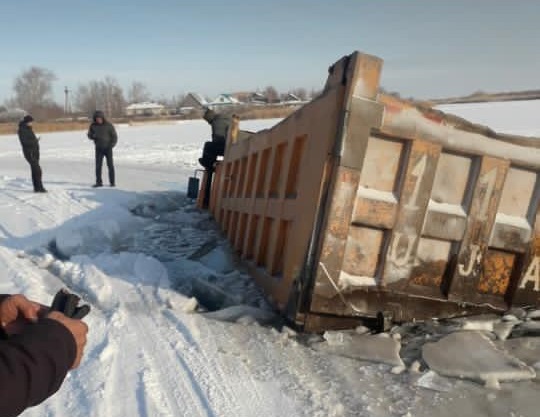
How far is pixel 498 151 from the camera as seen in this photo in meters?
3.14

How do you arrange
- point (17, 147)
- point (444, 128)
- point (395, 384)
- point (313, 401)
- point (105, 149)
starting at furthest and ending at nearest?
point (17, 147)
point (105, 149)
point (444, 128)
point (395, 384)
point (313, 401)

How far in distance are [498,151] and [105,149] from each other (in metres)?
8.95

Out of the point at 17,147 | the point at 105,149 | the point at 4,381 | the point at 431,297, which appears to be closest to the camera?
the point at 4,381

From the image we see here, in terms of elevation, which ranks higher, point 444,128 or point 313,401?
point 444,128

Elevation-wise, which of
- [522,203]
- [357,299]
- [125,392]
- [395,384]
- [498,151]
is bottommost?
[125,392]

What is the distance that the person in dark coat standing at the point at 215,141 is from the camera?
26.0ft

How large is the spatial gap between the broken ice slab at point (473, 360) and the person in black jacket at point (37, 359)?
2047 millimetres

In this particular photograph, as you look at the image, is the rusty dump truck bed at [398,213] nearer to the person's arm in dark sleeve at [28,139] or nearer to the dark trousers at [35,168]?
the dark trousers at [35,168]

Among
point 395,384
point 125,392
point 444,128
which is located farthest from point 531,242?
point 125,392

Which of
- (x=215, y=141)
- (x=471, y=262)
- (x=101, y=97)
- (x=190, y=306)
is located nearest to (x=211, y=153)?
(x=215, y=141)

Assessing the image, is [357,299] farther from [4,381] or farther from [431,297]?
[4,381]

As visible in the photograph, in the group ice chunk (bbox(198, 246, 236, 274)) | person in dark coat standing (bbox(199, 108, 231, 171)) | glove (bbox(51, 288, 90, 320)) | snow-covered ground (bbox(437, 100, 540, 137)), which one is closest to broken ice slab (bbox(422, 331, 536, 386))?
glove (bbox(51, 288, 90, 320))

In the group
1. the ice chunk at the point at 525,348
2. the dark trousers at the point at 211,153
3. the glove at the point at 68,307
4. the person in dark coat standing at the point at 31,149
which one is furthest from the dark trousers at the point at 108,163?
the glove at the point at 68,307

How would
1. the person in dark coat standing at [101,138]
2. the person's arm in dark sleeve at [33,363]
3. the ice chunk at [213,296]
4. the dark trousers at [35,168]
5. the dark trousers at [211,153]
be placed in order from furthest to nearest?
the person in dark coat standing at [101,138] < the dark trousers at [35,168] < the dark trousers at [211,153] < the ice chunk at [213,296] < the person's arm in dark sleeve at [33,363]
